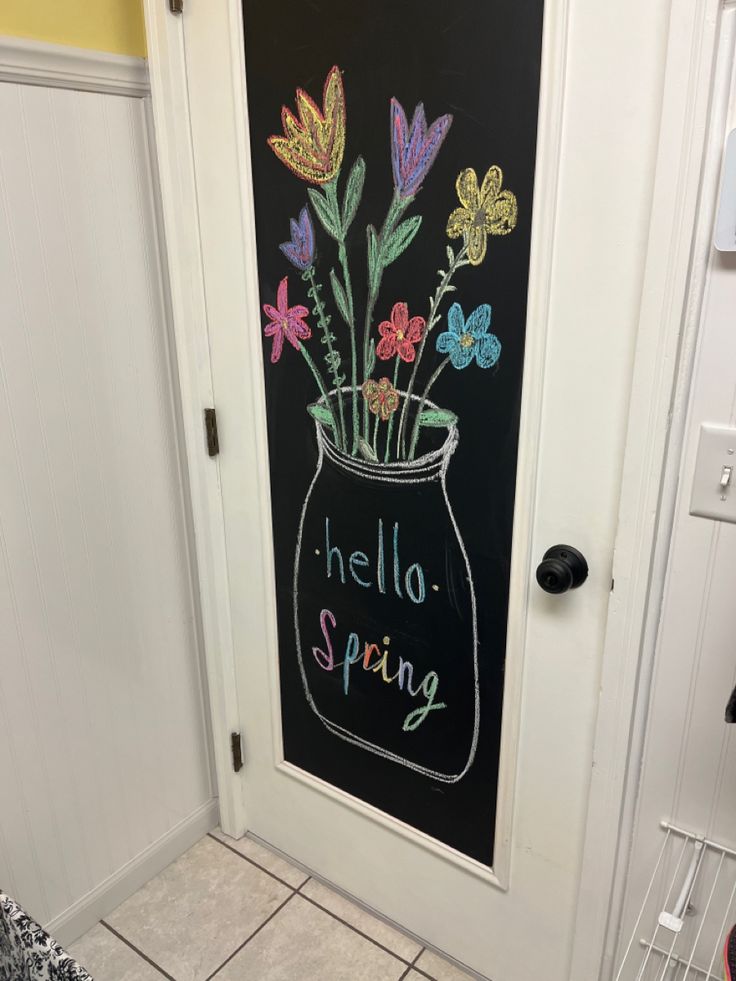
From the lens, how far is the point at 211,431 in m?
1.57

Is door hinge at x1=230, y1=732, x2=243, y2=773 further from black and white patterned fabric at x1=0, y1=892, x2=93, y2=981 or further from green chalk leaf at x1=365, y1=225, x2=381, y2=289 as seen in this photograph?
green chalk leaf at x1=365, y1=225, x2=381, y2=289

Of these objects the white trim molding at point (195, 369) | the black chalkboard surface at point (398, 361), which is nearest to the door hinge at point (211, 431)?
the white trim molding at point (195, 369)

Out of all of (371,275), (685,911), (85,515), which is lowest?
(685,911)

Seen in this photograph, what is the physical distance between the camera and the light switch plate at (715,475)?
40.1 inches

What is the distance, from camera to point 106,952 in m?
1.62

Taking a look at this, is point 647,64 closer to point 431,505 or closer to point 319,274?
point 319,274

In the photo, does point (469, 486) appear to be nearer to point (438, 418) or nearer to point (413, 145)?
point (438, 418)

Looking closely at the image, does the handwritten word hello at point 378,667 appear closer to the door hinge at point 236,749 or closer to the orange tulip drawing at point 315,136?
the door hinge at point 236,749

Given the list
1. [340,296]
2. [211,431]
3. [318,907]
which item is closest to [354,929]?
[318,907]

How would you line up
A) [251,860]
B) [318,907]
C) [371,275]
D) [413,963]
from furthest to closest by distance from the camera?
[251,860] → [318,907] → [413,963] → [371,275]

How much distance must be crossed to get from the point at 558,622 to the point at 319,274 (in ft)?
2.36

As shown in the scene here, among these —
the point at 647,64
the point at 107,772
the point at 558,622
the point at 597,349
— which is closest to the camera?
the point at 647,64

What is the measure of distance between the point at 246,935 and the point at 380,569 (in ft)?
3.06

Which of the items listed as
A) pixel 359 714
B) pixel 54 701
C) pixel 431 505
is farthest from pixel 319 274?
pixel 54 701
